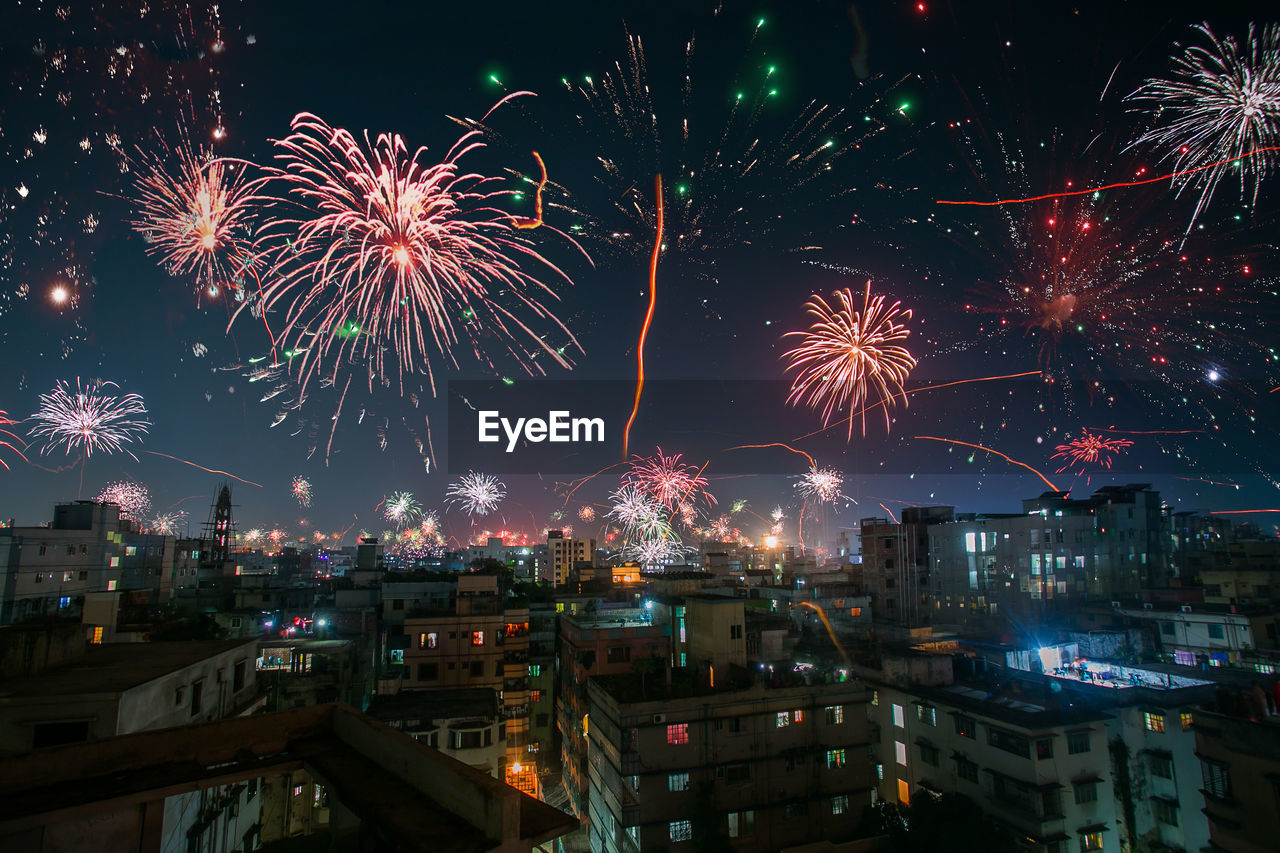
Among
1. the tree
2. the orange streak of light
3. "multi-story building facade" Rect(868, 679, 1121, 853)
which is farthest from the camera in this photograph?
the orange streak of light

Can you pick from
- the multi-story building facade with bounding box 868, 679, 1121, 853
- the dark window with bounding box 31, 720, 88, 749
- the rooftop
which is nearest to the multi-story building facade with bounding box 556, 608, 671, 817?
the multi-story building facade with bounding box 868, 679, 1121, 853

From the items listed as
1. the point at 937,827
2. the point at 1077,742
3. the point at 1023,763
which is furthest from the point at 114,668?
the point at 1077,742

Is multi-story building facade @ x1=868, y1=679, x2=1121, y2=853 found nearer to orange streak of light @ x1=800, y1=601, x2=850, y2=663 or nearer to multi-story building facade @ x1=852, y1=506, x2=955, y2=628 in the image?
orange streak of light @ x1=800, y1=601, x2=850, y2=663

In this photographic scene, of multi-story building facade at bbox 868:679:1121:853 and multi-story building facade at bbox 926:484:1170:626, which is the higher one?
multi-story building facade at bbox 926:484:1170:626

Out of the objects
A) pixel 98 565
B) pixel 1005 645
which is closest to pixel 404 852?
pixel 1005 645

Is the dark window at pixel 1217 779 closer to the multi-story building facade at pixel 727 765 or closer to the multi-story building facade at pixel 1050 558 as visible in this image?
the multi-story building facade at pixel 727 765

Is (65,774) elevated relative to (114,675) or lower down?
elevated

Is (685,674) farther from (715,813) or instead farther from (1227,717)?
(1227,717)

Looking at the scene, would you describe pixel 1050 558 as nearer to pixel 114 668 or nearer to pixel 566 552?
pixel 114 668
